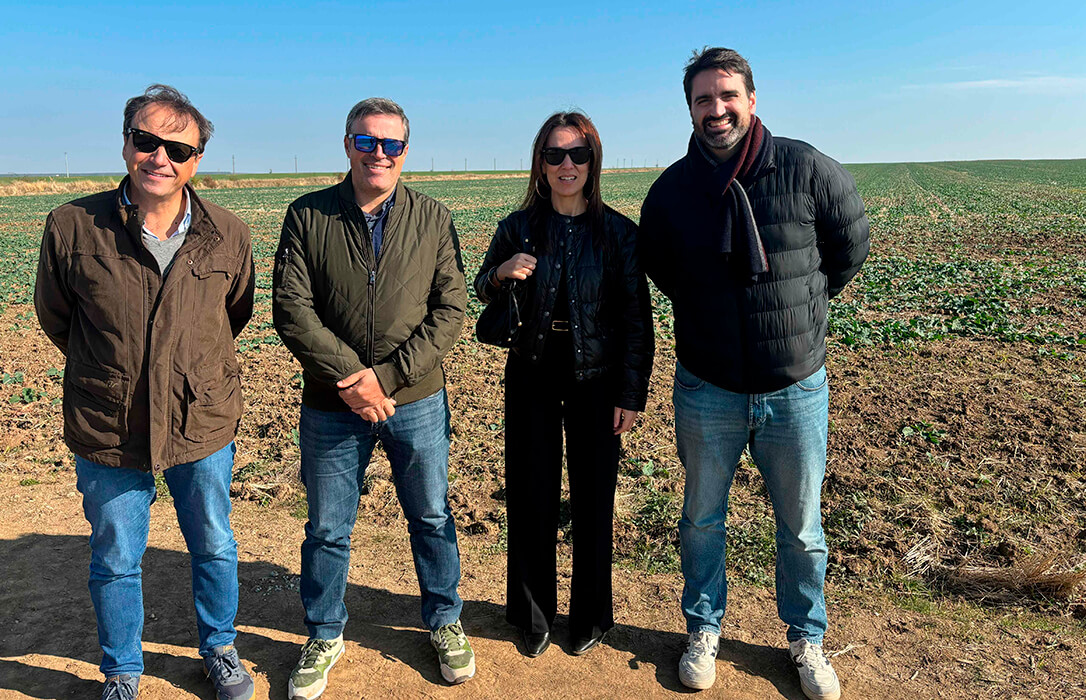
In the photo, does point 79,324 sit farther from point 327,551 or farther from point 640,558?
point 640,558

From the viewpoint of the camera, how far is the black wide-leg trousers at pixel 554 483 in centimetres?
354

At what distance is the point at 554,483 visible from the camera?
3.72 metres

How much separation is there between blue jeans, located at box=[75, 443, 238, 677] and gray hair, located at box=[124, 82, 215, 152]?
1.40 metres

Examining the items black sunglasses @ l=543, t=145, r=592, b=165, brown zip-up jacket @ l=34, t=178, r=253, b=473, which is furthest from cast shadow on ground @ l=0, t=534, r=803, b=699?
black sunglasses @ l=543, t=145, r=592, b=165

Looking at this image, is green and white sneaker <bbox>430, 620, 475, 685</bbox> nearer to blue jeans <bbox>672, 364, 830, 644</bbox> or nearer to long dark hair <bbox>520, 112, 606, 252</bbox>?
blue jeans <bbox>672, 364, 830, 644</bbox>

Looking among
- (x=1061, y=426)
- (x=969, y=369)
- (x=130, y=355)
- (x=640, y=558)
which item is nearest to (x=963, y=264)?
(x=969, y=369)

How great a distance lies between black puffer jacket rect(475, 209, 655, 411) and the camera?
3.40 m

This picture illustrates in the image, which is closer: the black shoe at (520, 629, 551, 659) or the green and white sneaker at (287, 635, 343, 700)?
the green and white sneaker at (287, 635, 343, 700)

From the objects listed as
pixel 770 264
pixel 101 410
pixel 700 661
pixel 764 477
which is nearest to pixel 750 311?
pixel 770 264

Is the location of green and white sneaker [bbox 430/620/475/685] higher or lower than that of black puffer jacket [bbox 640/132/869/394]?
lower

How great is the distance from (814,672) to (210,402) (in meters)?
2.99

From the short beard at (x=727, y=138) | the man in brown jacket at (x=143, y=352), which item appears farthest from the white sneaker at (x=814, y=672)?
the man in brown jacket at (x=143, y=352)

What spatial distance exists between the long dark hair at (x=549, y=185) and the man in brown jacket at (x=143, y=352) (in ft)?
4.42

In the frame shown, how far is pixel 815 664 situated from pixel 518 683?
1.40 meters
